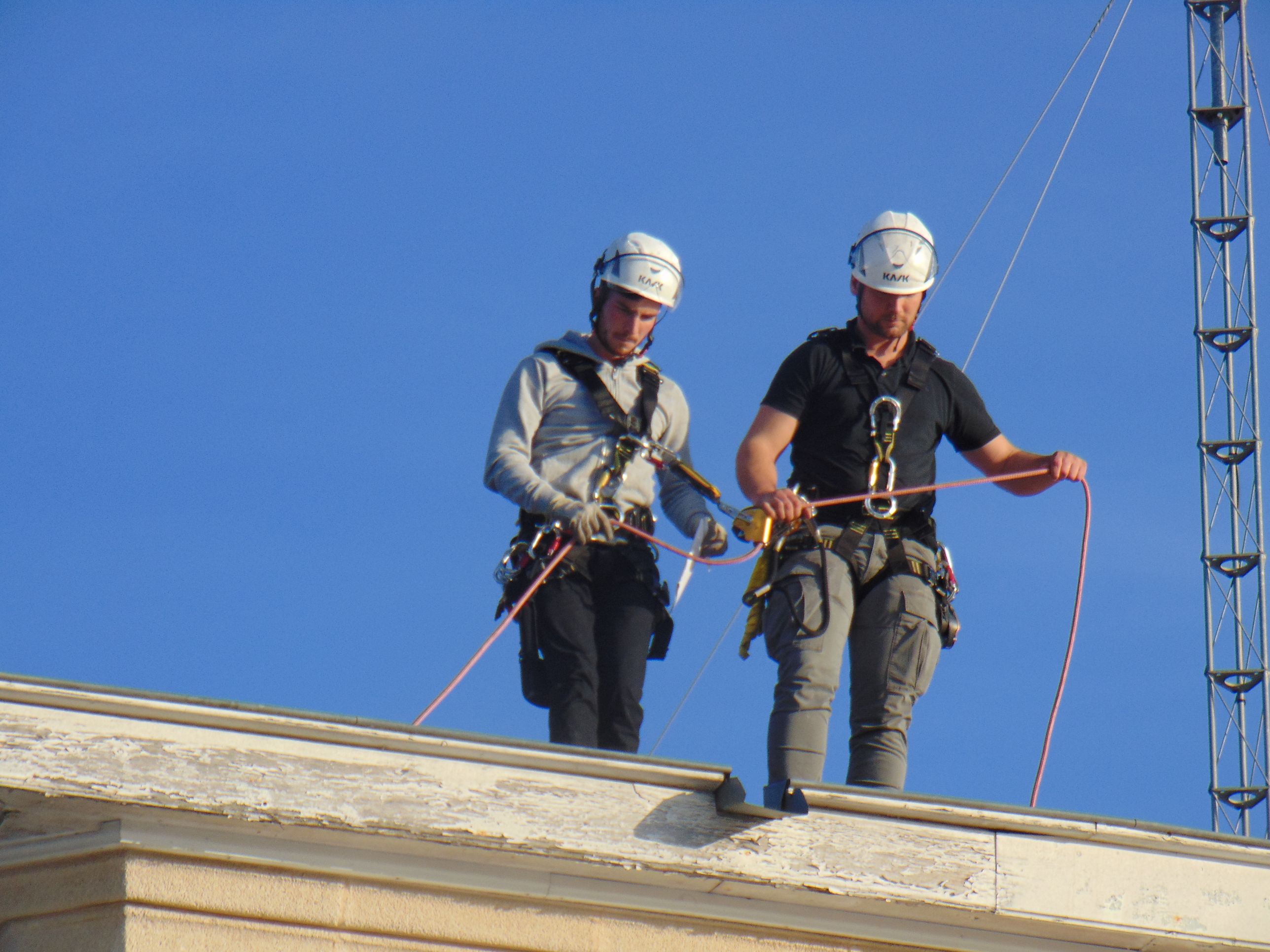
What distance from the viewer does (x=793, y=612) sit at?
4754 mm

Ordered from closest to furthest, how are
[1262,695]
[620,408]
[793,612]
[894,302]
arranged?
[793,612]
[894,302]
[620,408]
[1262,695]

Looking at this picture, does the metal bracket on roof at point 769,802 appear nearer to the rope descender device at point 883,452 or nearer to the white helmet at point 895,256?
the rope descender device at point 883,452

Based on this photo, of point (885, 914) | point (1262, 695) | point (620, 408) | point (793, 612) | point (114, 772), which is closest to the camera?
point (114, 772)

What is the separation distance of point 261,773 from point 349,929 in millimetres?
393

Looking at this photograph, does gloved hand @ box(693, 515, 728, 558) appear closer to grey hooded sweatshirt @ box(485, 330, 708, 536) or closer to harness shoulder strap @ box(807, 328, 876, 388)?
grey hooded sweatshirt @ box(485, 330, 708, 536)

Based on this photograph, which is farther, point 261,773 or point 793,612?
point 793,612

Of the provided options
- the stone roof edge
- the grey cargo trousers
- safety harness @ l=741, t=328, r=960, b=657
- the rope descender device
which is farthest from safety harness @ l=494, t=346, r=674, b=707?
the stone roof edge

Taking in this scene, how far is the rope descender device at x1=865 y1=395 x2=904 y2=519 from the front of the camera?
499cm

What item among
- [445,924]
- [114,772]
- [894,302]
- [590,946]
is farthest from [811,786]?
[894,302]

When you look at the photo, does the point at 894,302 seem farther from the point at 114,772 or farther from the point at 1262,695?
the point at 1262,695

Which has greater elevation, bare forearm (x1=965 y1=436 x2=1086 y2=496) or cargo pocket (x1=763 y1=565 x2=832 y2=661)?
bare forearm (x1=965 y1=436 x2=1086 y2=496)

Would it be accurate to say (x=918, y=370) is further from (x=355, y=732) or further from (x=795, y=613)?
(x=355, y=732)

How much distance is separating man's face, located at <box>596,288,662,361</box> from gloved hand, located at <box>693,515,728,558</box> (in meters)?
0.65

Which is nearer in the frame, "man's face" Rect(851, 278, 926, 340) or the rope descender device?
the rope descender device
